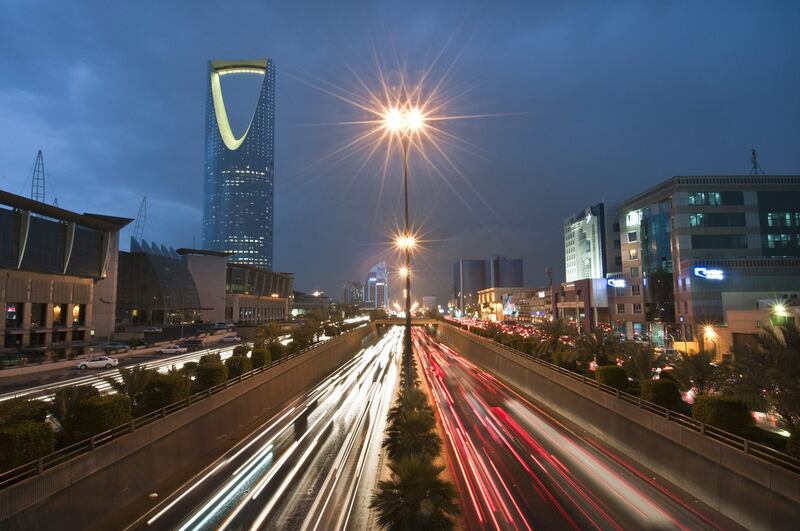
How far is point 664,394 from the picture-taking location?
17797mm

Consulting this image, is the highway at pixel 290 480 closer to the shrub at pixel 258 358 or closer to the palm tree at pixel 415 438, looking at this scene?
the palm tree at pixel 415 438

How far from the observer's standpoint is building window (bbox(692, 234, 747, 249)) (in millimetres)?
64438

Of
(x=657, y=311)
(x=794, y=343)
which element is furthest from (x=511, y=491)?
(x=657, y=311)

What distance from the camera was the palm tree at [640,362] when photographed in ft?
72.1

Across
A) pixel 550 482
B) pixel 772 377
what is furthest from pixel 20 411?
pixel 772 377

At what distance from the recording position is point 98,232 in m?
79.8

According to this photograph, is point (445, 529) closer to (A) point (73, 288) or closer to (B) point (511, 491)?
(B) point (511, 491)

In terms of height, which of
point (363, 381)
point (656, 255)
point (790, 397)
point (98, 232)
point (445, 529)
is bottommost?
point (363, 381)

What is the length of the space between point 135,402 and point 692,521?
19293 millimetres

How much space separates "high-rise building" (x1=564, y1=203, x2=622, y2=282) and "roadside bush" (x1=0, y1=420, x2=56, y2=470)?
117 metres

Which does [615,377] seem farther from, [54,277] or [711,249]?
[54,277]

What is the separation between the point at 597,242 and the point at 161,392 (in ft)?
378

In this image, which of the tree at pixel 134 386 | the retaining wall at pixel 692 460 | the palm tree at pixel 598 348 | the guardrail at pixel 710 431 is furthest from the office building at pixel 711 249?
the tree at pixel 134 386

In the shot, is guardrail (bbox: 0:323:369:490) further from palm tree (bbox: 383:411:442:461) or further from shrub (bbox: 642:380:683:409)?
shrub (bbox: 642:380:683:409)
